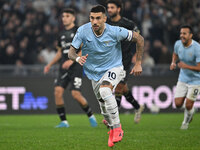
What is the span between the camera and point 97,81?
7.39m

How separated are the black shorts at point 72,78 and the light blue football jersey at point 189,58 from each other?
2.61 meters

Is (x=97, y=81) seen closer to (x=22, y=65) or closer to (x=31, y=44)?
(x=22, y=65)

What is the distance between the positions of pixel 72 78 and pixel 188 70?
2.96 m

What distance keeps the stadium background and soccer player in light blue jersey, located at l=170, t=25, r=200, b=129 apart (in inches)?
229

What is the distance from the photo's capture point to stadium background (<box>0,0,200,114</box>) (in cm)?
1662

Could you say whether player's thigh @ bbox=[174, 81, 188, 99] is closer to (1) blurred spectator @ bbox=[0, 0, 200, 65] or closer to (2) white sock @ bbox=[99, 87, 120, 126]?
(2) white sock @ bbox=[99, 87, 120, 126]

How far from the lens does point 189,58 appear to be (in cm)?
1051

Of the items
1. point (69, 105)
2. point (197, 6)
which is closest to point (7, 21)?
point (69, 105)

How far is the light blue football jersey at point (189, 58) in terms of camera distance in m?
10.4

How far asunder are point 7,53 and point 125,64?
8232 mm

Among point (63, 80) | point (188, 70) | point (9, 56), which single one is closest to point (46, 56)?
point (9, 56)

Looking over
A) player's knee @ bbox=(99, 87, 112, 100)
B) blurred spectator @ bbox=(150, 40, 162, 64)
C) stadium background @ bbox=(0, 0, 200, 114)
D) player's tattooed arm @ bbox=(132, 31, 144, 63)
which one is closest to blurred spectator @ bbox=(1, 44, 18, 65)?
stadium background @ bbox=(0, 0, 200, 114)

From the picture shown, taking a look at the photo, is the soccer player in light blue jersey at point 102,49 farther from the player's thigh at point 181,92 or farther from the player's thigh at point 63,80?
the player's thigh at point 63,80

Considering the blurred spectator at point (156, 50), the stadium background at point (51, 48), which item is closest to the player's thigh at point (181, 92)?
the stadium background at point (51, 48)
